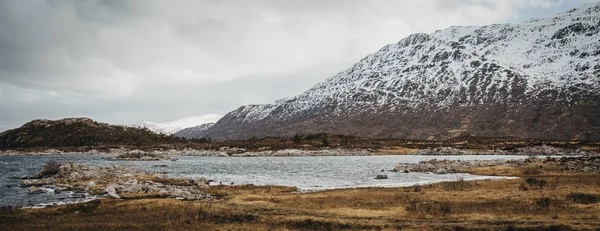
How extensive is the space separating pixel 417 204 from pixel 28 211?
94.8 feet

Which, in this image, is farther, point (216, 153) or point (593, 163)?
point (216, 153)

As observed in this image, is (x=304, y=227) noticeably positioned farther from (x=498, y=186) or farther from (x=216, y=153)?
(x=216, y=153)

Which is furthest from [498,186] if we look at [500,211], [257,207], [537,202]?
[257,207]

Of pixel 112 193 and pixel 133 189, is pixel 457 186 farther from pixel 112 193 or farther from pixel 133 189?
pixel 112 193

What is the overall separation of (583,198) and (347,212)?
63.6 feet

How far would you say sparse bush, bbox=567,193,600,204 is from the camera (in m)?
32.0

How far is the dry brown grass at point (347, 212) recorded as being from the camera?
2506 centimetres

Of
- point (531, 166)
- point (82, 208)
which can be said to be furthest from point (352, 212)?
point (531, 166)

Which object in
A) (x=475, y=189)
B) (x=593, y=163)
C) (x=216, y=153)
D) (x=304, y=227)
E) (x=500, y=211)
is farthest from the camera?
(x=216, y=153)

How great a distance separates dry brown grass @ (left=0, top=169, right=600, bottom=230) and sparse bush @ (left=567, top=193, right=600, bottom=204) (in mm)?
66

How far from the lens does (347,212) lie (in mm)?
30047

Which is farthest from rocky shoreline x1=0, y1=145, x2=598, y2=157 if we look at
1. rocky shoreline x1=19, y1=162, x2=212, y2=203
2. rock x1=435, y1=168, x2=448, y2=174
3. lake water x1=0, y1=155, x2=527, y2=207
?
rock x1=435, y1=168, x2=448, y2=174

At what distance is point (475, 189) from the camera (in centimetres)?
4141

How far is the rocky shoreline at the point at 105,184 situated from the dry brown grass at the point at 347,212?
547 centimetres
